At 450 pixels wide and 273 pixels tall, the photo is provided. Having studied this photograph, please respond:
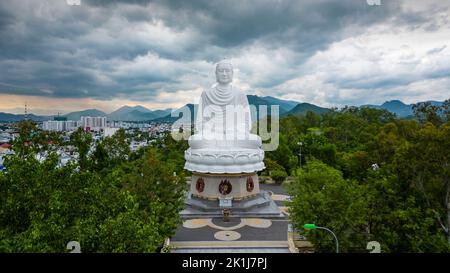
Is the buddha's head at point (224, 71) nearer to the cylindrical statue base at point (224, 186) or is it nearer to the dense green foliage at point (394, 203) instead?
the cylindrical statue base at point (224, 186)

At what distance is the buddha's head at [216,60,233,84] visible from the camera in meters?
23.0

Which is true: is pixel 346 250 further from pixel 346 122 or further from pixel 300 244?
pixel 346 122

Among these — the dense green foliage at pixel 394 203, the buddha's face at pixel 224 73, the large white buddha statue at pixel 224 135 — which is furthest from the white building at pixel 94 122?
the dense green foliage at pixel 394 203

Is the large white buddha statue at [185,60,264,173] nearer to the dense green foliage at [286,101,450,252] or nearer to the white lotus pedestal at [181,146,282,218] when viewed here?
the white lotus pedestal at [181,146,282,218]

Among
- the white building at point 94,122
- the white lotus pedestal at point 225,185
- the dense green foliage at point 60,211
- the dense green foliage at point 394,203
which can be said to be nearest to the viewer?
the dense green foliage at point 60,211

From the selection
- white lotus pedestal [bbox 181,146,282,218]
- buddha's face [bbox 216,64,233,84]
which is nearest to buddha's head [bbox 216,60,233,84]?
buddha's face [bbox 216,64,233,84]

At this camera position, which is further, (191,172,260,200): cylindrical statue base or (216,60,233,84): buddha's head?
(216,60,233,84): buddha's head

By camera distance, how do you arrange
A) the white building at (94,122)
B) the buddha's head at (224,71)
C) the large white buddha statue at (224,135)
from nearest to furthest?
1. the large white buddha statue at (224,135)
2. the buddha's head at (224,71)
3. the white building at (94,122)

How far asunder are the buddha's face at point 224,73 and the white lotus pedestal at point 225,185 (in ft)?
16.6

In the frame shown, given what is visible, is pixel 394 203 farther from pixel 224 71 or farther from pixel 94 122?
pixel 94 122

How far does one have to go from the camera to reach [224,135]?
22031mm

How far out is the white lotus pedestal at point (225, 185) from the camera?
65.2 feet
